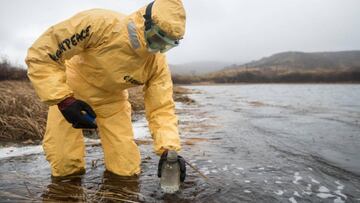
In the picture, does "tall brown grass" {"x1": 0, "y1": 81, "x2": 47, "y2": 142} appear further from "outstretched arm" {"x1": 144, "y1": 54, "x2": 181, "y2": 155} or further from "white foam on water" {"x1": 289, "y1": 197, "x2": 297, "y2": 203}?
"white foam on water" {"x1": 289, "y1": 197, "x2": 297, "y2": 203}

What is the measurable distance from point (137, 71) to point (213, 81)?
240ft

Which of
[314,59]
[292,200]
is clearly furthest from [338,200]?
[314,59]

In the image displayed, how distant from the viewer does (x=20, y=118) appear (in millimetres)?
6555

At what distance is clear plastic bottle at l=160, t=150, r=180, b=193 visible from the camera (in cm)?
357

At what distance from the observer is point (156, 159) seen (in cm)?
528

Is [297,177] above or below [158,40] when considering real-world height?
below

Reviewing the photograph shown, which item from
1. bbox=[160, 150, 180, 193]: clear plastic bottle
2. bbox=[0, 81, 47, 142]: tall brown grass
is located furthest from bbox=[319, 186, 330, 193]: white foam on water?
bbox=[0, 81, 47, 142]: tall brown grass

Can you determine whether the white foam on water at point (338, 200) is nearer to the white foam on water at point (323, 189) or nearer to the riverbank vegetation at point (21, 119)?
the white foam on water at point (323, 189)

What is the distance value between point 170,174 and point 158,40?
4.43 ft

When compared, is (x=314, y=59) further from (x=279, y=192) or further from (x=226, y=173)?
(x=279, y=192)

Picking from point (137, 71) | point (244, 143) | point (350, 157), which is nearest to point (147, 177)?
point (137, 71)

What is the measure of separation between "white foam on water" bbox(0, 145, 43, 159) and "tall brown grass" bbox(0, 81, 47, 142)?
2.17 feet

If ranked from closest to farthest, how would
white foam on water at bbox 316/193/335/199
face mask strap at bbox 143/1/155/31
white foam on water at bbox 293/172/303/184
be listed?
face mask strap at bbox 143/1/155/31
white foam on water at bbox 316/193/335/199
white foam on water at bbox 293/172/303/184

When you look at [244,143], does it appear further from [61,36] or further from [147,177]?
[61,36]
